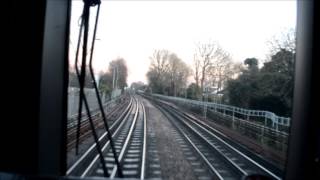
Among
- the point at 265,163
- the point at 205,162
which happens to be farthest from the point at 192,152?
the point at 265,163

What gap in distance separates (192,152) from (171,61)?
5624mm

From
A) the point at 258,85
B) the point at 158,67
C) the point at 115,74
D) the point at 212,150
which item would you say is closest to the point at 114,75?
the point at 115,74

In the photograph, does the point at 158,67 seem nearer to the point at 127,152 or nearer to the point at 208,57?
the point at 208,57

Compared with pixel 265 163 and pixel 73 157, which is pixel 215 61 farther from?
pixel 265 163

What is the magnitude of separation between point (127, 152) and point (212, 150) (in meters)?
3.82

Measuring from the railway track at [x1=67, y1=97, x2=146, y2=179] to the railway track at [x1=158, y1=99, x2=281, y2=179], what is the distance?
1.31m

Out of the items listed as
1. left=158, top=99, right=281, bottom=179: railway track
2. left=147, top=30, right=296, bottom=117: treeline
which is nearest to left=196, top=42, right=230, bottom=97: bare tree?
left=147, top=30, right=296, bottom=117: treeline

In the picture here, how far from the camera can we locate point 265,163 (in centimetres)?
1027

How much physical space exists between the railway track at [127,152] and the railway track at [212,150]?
4.29 feet

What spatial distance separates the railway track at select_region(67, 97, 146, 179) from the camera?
A: 13.7 feet

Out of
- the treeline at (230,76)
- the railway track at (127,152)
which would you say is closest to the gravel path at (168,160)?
the railway track at (127,152)

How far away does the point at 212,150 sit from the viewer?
12016mm

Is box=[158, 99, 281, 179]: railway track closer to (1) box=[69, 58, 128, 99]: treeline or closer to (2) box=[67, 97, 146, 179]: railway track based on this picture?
(2) box=[67, 97, 146, 179]: railway track

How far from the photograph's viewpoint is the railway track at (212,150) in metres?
9.43
